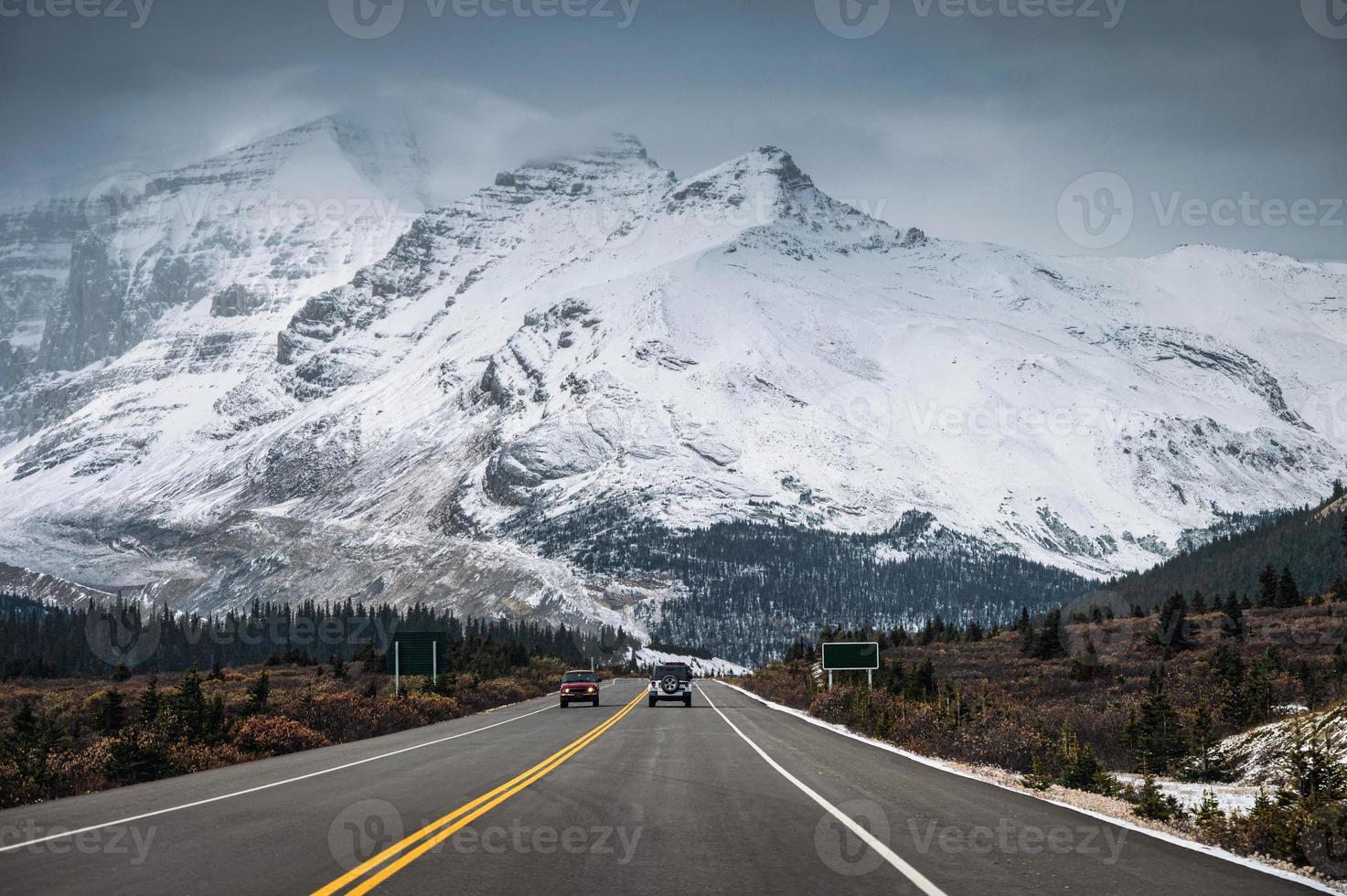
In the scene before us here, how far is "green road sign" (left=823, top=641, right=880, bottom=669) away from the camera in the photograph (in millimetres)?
50312

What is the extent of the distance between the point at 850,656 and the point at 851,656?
47 mm

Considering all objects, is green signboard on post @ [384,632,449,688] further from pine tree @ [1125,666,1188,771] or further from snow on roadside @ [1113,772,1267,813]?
snow on roadside @ [1113,772,1267,813]

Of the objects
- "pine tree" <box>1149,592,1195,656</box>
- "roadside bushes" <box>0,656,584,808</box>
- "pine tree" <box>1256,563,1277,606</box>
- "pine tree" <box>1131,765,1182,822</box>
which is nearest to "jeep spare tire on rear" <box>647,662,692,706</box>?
"roadside bushes" <box>0,656,584,808</box>

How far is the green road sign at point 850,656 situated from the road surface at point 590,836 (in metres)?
28.0

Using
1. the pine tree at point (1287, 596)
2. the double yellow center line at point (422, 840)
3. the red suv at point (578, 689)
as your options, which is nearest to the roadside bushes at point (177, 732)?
the red suv at point (578, 689)

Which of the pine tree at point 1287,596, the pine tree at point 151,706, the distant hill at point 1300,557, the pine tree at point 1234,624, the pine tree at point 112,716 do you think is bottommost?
the pine tree at point 112,716

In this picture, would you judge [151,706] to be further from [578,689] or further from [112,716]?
[578,689]

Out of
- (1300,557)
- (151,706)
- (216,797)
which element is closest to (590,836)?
(216,797)

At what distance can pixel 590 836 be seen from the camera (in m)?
13.2

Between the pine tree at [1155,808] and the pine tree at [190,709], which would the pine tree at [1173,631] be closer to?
the pine tree at [190,709]

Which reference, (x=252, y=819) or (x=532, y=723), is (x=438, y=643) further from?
(x=252, y=819)

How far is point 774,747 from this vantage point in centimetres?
2644

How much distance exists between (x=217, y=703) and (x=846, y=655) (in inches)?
1156

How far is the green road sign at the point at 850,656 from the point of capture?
165 feet
